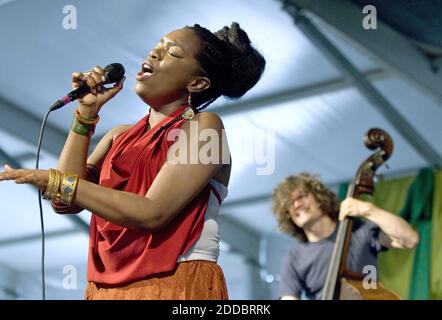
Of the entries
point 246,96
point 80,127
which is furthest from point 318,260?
point 80,127

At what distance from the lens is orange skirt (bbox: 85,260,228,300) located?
4.15 ft

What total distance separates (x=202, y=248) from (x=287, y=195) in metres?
1.88

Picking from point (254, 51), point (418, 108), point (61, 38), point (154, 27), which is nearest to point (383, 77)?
point (418, 108)

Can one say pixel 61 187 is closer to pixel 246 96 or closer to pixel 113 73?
pixel 113 73

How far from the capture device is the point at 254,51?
1.48 meters

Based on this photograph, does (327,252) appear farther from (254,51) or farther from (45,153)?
(45,153)

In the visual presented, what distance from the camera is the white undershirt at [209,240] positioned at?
4.30 ft

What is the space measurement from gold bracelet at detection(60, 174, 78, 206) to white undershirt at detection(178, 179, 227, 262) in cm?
19

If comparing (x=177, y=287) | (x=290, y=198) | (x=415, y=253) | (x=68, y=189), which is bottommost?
(x=177, y=287)

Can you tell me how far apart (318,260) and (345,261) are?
0.99 feet

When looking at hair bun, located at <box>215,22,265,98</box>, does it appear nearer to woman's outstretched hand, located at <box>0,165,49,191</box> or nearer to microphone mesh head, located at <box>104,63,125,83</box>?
microphone mesh head, located at <box>104,63,125,83</box>

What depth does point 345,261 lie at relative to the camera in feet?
8.73

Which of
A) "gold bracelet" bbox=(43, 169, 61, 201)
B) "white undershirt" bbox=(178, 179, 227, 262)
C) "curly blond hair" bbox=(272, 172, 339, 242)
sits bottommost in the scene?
"white undershirt" bbox=(178, 179, 227, 262)

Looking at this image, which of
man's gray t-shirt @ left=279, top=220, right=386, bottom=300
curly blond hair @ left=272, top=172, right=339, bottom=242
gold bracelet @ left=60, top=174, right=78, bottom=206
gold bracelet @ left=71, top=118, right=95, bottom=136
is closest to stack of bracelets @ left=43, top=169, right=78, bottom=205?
gold bracelet @ left=60, top=174, right=78, bottom=206
